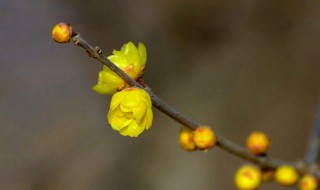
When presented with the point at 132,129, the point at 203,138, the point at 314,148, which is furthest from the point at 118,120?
the point at 314,148

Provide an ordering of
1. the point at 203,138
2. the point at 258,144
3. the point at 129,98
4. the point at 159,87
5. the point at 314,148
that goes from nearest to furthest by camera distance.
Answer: the point at 129,98 < the point at 203,138 < the point at 258,144 < the point at 314,148 < the point at 159,87

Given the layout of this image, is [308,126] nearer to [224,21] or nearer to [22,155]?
[224,21]

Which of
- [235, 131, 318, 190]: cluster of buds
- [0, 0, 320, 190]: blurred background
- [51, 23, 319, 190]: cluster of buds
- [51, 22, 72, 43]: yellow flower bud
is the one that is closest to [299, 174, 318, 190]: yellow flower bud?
[235, 131, 318, 190]: cluster of buds

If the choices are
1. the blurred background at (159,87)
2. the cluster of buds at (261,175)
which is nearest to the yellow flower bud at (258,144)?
the cluster of buds at (261,175)

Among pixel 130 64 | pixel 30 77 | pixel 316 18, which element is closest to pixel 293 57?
pixel 316 18

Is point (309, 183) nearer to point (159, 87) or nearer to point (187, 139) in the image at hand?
point (187, 139)

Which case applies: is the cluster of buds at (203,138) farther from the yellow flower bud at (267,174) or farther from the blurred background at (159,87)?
the blurred background at (159,87)

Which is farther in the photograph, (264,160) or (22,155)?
(22,155)
